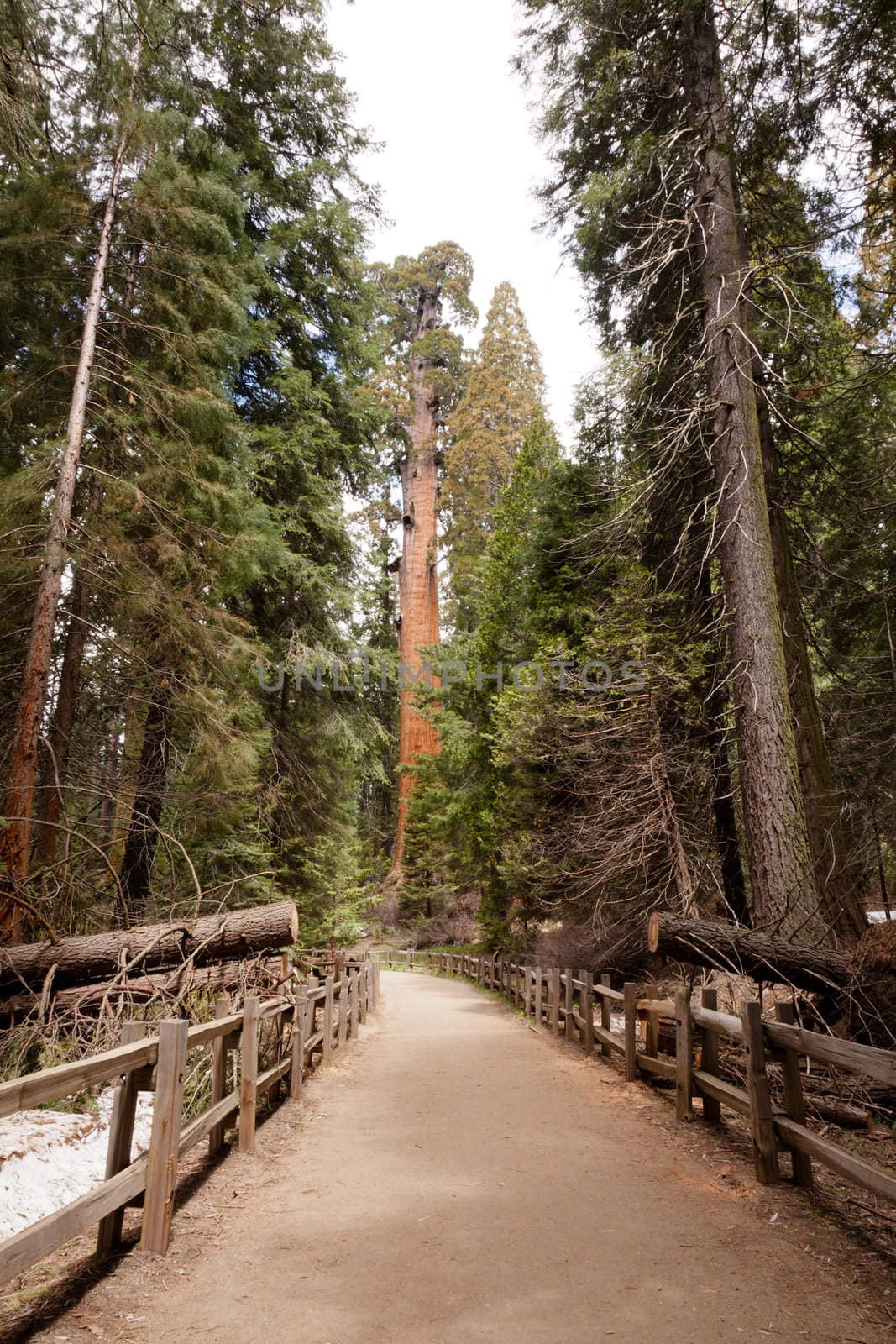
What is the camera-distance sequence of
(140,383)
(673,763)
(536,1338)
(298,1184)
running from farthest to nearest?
1. (673,763)
2. (140,383)
3. (298,1184)
4. (536,1338)

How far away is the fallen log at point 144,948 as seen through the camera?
654cm

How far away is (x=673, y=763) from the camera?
10953 millimetres

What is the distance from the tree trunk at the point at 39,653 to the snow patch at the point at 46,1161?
223cm

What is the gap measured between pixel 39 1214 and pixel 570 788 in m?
9.86

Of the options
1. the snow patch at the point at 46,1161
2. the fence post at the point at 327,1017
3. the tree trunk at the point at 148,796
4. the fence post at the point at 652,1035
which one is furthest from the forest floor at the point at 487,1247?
the tree trunk at the point at 148,796

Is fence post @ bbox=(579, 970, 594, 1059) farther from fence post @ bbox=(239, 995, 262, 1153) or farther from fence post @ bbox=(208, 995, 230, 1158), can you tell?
fence post @ bbox=(208, 995, 230, 1158)

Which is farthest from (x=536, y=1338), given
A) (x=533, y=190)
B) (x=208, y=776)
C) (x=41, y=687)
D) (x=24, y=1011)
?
(x=533, y=190)

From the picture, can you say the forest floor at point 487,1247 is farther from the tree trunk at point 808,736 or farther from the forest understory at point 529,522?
the tree trunk at point 808,736

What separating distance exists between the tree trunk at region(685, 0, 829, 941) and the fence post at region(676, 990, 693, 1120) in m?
1.53

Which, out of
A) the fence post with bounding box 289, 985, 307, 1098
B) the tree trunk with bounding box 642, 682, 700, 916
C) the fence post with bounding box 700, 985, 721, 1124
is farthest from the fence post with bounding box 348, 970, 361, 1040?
the fence post with bounding box 700, 985, 721, 1124

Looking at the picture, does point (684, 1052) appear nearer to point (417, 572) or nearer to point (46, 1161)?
point (46, 1161)

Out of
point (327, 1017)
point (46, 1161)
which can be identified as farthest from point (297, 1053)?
point (46, 1161)

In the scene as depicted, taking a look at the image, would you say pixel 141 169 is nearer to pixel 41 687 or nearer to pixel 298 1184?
pixel 41 687

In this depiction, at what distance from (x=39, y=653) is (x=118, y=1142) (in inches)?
216
